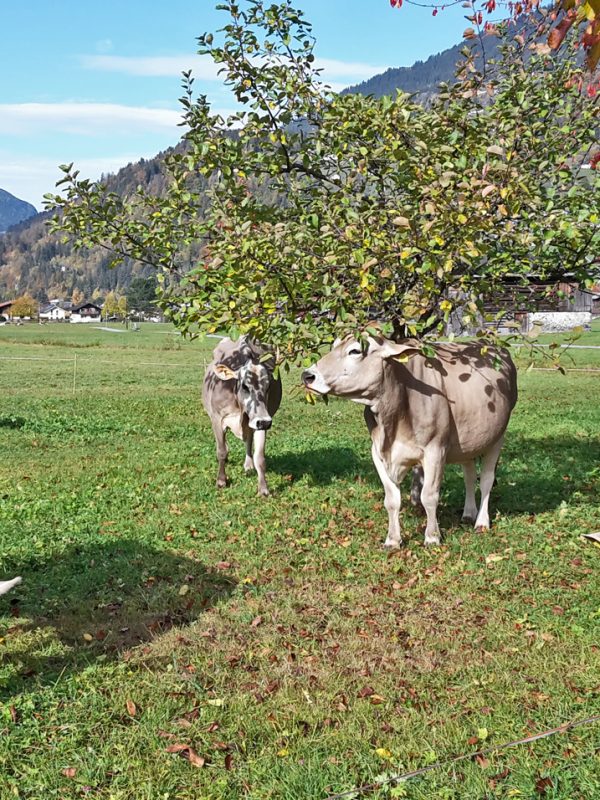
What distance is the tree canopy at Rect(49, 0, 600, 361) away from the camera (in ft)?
30.3

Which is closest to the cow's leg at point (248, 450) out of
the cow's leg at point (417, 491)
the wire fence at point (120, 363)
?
the cow's leg at point (417, 491)

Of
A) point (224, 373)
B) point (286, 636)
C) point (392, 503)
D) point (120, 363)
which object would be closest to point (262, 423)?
point (224, 373)

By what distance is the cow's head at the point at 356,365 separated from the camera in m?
9.81

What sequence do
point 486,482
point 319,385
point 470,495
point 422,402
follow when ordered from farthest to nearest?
point 470,495 < point 486,482 < point 422,402 < point 319,385

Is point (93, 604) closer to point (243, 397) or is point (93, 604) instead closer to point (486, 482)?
point (486, 482)

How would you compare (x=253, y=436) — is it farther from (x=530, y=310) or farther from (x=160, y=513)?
(x=530, y=310)

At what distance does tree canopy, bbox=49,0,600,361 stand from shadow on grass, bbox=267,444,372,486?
157 inches

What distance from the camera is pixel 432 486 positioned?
33.9 feet

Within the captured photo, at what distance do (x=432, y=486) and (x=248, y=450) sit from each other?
4999mm

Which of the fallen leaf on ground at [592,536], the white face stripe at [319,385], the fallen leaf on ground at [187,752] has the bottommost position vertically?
the fallen leaf on ground at [187,752]

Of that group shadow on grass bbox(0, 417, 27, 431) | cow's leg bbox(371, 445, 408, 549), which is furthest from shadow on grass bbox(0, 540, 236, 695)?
shadow on grass bbox(0, 417, 27, 431)

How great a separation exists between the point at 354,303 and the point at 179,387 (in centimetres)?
2237

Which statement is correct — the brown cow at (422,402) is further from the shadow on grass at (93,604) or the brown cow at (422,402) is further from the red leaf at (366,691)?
the red leaf at (366,691)

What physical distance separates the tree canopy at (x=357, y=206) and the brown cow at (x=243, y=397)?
2208 mm
